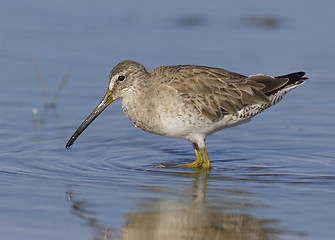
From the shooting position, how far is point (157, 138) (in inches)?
375

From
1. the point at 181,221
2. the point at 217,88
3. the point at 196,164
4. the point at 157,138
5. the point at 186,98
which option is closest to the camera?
the point at 181,221

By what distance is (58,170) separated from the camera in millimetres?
7676

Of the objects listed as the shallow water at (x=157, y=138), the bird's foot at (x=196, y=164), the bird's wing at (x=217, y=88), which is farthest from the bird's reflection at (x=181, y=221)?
the bird's wing at (x=217, y=88)

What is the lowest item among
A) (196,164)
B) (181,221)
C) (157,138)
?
(181,221)

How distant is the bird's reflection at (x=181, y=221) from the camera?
5.70m

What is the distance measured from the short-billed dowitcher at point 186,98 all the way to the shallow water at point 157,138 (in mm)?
460

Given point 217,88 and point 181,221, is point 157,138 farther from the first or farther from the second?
point 181,221

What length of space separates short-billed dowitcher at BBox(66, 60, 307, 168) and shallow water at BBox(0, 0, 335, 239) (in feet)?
1.51

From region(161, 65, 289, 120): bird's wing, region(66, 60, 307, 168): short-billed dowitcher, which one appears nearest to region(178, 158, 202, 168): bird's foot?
region(66, 60, 307, 168): short-billed dowitcher

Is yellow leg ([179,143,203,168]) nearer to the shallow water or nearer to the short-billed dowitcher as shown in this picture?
the short-billed dowitcher

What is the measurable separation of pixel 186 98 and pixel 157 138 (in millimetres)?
1536

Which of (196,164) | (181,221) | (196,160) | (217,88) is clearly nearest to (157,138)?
(196,160)

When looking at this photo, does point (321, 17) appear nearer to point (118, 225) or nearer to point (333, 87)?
point (333, 87)

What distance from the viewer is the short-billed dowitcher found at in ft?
26.2
